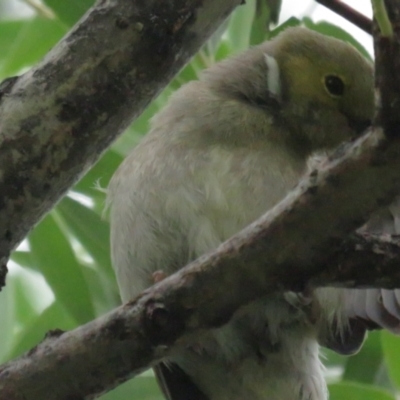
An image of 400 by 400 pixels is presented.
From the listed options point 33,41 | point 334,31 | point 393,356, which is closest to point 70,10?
point 33,41

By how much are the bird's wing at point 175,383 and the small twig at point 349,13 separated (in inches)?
42.0

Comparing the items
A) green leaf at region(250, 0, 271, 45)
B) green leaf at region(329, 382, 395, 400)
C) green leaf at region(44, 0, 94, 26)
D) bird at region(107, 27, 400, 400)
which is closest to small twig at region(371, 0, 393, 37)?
bird at region(107, 27, 400, 400)

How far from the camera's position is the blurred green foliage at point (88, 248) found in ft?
7.14

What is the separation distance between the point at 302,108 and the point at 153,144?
0.49m

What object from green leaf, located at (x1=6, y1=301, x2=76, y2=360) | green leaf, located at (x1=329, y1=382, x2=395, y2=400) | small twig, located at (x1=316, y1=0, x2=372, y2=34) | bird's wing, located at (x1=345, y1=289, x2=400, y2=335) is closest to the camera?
small twig, located at (x1=316, y1=0, x2=372, y2=34)

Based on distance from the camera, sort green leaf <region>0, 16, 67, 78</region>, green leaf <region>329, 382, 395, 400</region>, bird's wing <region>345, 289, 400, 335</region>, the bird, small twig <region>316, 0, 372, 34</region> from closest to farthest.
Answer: small twig <region>316, 0, 372, 34</region>, bird's wing <region>345, 289, 400, 335</region>, green leaf <region>329, 382, 395, 400</region>, the bird, green leaf <region>0, 16, 67, 78</region>

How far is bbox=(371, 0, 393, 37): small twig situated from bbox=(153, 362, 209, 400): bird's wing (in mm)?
1356

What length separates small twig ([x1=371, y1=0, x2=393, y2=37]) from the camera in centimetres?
103

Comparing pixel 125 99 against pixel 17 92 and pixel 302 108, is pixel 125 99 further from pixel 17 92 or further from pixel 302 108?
pixel 302 108

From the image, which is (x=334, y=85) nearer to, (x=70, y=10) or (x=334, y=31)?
(x=334, y=31)

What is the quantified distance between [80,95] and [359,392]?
3.35 feet

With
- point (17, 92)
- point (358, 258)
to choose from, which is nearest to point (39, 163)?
point (17, 92)

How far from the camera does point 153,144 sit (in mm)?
2408

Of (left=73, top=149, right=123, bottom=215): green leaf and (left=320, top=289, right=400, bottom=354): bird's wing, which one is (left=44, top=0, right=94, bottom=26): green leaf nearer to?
(left=73, top=149, right=123, bottom=215): green leaf
